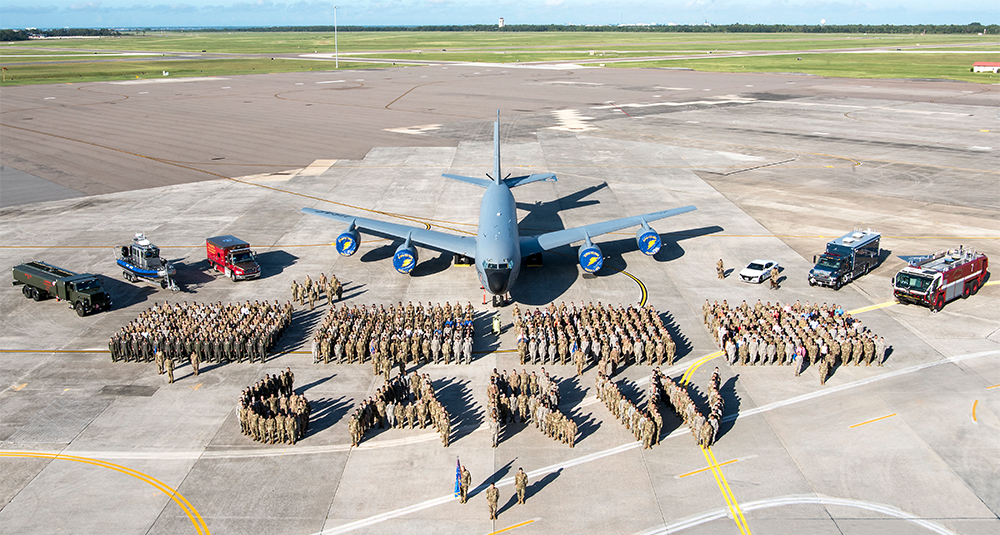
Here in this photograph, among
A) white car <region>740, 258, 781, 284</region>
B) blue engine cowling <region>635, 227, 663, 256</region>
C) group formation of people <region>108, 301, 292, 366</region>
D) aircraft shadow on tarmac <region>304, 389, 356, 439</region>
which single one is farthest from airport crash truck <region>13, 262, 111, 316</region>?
white car <region>740, 258, 781, 284</region>

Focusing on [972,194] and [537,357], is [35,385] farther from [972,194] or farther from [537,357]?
[972,194]

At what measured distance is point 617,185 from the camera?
6281cm

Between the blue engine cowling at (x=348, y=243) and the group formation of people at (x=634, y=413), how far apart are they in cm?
2092

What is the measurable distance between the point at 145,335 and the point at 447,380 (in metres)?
14.7

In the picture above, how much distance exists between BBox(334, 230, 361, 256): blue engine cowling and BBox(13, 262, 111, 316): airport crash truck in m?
13.3

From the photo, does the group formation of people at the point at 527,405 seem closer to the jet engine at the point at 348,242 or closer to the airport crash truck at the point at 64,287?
the jet engine at the point at 348,242

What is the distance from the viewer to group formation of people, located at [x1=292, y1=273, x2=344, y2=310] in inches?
1457

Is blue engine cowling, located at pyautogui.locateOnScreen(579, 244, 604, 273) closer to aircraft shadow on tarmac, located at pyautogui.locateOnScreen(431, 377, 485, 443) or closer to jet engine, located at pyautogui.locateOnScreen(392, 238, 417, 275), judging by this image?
jet engine, located at pyautogui.locateOnScreen(392, 238, 417, 275)

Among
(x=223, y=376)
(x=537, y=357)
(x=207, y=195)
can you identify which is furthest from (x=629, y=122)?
(x=223, y=376)

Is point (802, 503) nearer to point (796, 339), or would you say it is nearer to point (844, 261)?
point (796, 339)

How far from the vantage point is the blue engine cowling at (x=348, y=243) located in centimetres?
4228

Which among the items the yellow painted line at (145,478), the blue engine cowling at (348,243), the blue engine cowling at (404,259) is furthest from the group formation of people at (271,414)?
the blue engine cowling at (348,243)

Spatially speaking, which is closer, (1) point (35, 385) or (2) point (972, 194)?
(1) point (35, 385)

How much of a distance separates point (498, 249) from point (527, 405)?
1197cm
